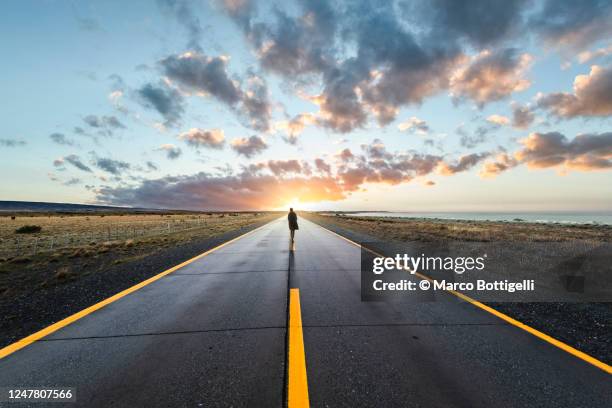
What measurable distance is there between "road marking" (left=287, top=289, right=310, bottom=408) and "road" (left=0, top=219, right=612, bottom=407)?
0.07 meters

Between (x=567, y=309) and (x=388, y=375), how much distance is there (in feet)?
14.8

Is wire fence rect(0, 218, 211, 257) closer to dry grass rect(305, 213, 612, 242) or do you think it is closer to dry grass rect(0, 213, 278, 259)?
dry grass rect(0, 213, 278, 259)

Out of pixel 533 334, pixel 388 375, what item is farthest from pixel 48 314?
pixel 533 334

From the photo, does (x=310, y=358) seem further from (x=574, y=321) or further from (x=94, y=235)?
(x=94, y=235)

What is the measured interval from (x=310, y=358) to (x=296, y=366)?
0.79 ft

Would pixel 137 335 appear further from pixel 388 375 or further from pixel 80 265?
pixel 80 265

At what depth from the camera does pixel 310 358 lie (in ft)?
10.3

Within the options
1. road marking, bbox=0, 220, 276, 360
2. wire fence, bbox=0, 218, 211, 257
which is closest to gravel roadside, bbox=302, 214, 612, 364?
road marking, bbox=0, 220, 276, 360

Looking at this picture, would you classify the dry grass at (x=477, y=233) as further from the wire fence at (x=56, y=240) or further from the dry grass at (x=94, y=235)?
the wire fence at (x=56, y=240)

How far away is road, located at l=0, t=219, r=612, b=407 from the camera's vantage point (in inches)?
99.3

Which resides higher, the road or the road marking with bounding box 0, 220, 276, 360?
the road

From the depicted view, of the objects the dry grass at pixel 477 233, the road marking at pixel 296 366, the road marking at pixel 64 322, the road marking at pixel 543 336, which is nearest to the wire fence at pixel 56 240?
the road marking at pixel 64 322

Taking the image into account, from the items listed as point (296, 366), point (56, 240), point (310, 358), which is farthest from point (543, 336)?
point (56, 240)

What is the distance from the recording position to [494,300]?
18.0 ft
